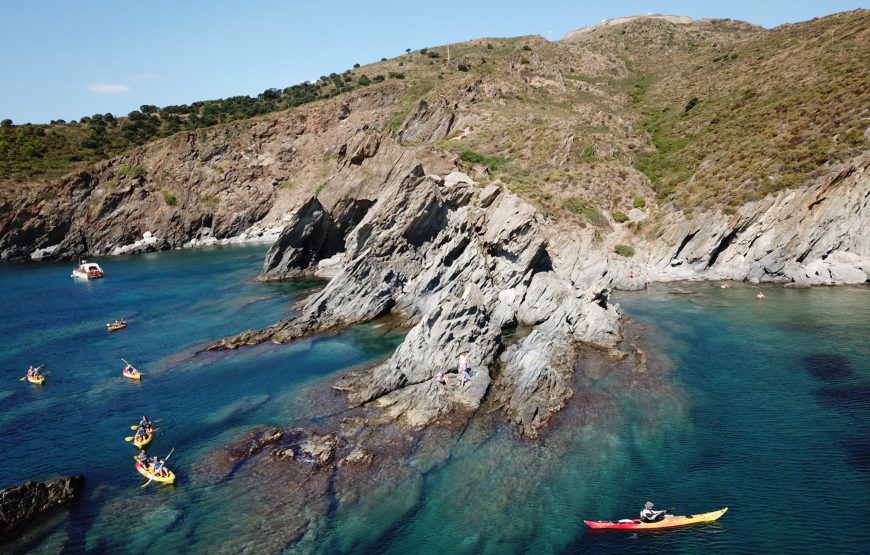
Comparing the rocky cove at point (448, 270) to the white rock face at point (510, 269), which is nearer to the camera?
the rocky cove at point (448, 270)

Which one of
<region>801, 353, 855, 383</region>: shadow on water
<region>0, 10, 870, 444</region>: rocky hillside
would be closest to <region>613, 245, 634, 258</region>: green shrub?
<region>0, 10, 870, 444</region>: rocky hillside

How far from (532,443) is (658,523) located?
8596mm

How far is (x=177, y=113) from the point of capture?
15162 centimetres

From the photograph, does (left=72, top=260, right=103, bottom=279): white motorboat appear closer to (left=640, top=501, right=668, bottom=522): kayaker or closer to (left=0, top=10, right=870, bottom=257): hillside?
(left=0, top=10, right=870, bottom=257): hillside

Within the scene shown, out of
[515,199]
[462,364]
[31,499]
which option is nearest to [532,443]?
[462,364]

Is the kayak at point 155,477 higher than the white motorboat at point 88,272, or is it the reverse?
the white motorboat at point 88,272

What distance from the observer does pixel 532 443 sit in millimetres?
29234

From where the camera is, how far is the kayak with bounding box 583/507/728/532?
857 inches

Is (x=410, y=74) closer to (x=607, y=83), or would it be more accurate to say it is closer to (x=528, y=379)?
(x=607, y=83)

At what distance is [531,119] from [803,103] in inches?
1707

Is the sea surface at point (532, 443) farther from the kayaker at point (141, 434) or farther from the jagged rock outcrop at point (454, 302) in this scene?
the jagged rock outcrop at point (454, 302)

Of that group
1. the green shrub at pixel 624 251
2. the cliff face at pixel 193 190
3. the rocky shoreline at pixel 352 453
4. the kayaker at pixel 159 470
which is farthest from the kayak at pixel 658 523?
the cliff face at pixel 193 190

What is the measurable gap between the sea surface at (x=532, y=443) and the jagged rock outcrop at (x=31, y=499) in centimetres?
92

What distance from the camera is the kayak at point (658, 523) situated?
21.8 metres
